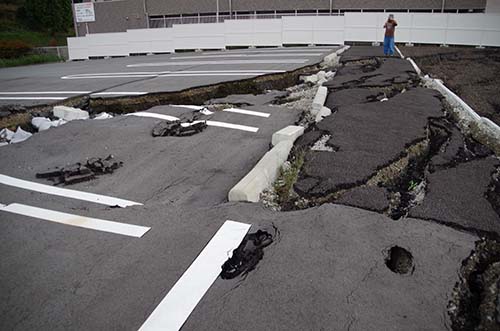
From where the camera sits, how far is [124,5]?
27141 mm

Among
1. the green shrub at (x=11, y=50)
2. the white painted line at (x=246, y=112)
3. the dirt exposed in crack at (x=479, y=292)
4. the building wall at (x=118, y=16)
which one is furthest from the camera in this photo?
the building wall at (x=118, y=16)

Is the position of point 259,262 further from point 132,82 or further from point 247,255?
point 132,82

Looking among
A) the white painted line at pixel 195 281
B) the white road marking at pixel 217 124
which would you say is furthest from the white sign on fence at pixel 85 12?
the white painted line at pixel 195 281

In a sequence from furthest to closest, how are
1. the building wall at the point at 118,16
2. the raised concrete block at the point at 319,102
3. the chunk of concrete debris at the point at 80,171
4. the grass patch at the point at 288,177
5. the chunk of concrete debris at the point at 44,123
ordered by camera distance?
the building wall at the point at 118,16 < the chunk of concrete debris at the point at 44,123 < the raised concrete block at the point at 319,102 < the chunk of concrete debris at the point at 80,171 < the grass patch at the point at 288,177

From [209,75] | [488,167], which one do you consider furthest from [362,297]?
[209,75]

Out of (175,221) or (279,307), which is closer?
(279,307)

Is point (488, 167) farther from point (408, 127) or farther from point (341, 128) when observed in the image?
point (341, 128)

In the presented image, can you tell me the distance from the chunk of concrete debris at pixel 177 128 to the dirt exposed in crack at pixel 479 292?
4826 millimetres

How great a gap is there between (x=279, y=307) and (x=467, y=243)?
1678 millimetres

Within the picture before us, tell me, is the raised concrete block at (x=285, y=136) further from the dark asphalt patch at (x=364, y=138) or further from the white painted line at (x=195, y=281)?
the white painted line at (x=195, y=281)

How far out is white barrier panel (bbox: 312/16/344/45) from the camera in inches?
776

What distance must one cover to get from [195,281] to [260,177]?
65.7 inches

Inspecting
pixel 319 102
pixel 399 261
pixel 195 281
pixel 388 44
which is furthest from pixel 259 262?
pixel 388 44

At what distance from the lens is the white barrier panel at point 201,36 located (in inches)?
822
